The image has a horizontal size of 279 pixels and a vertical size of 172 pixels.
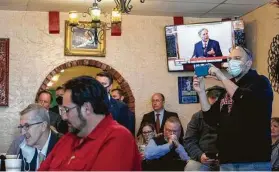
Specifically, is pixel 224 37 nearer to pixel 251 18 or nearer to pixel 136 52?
pixel 251 18

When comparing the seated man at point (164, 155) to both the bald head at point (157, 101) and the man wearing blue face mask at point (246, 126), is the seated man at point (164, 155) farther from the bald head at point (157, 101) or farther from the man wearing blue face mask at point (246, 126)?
the bald head at point (157, 101)

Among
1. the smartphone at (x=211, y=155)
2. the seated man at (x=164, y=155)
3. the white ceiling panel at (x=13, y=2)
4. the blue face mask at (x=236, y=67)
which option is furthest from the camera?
the white ceiling panel at (x=13, y=2)

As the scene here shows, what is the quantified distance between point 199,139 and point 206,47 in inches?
83.0

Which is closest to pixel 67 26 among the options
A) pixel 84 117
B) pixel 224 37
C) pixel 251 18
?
pixel 224 37

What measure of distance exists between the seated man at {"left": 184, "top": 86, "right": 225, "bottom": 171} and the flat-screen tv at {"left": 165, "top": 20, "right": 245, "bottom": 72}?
75.6 inches

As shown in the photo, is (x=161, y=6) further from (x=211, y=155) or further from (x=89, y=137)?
(x=89, y=137)

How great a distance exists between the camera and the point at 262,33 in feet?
17.7

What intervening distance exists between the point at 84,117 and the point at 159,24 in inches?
159

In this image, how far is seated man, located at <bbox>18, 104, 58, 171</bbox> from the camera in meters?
2.46

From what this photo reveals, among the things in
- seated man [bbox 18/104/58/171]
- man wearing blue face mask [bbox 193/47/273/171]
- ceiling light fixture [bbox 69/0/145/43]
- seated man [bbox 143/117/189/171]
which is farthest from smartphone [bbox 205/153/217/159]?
ceiling light fixture [bbox 69/0/145/43]

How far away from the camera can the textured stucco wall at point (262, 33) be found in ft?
16.8

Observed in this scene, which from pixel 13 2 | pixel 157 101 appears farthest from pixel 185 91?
pixel 13 2

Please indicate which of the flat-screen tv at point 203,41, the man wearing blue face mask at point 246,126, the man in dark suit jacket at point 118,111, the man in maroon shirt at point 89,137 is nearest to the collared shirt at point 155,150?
the man in dark suit jacket at point 118,111

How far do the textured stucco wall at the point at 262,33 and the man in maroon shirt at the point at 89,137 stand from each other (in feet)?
11.6
